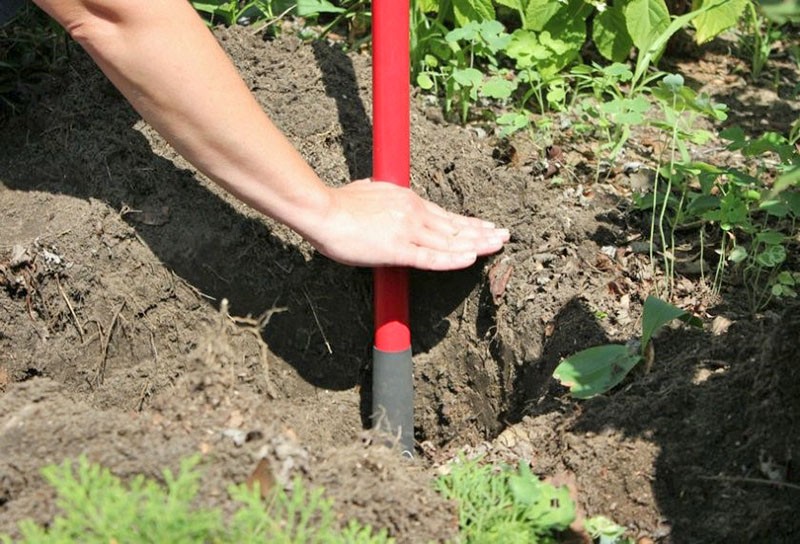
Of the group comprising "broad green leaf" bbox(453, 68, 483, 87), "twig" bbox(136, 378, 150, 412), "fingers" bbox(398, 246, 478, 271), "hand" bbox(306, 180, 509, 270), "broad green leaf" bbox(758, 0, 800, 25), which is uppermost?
"broad green leaf" bbox(758, 0, 800, 25)

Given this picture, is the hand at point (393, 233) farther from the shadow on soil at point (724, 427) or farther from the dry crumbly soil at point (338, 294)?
the shadow on soil at point (724, 427)

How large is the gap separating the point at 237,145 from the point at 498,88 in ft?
2.59

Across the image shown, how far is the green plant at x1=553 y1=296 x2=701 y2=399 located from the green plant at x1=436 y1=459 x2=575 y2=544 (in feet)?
1.06

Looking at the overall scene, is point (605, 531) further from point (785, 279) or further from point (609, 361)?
point (785, 279)

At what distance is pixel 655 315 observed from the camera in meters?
1.89

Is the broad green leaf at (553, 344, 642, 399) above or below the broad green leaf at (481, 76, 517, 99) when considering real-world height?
below

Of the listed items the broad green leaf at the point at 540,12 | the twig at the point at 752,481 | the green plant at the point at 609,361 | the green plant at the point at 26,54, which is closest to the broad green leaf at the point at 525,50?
the broad green leaf at the point at 540,12

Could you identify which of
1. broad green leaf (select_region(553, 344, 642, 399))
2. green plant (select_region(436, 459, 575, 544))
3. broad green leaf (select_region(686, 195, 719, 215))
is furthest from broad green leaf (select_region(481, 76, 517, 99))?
green plant (select_region(436, 459, 575, 544))

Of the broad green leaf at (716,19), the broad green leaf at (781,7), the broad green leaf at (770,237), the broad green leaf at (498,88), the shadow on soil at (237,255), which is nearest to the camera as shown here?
the broad green leaf at (781,7)

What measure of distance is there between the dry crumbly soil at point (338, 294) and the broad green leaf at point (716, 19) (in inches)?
11.1

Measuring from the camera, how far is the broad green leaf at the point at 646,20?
255 centimetres

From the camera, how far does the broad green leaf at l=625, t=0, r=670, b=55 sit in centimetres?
255

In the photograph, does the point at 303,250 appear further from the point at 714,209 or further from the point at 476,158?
the point at 714,209

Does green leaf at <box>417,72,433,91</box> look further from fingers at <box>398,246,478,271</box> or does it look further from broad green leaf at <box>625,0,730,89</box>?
fingers at <box>398,246,478,271</box>
